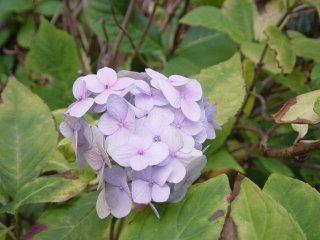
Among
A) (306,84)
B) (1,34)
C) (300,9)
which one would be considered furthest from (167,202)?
(1,34)

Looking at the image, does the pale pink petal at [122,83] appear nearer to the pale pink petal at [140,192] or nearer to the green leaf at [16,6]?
the pale pink petal at [140,192]

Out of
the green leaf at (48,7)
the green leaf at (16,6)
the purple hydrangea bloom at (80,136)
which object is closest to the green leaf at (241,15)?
the purple hydrangea bloom at (80,136)

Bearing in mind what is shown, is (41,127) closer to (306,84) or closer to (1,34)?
(306,84)

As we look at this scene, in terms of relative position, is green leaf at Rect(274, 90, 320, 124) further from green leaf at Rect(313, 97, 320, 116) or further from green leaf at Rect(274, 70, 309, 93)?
green leaf at Rect(274, 70, 309, 93)

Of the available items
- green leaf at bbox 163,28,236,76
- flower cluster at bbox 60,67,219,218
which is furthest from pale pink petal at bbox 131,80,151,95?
green leaf at bbox 163,28,236,76

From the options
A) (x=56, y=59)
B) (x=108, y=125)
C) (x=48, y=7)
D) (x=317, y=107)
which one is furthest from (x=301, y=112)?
(x=48, y=7)

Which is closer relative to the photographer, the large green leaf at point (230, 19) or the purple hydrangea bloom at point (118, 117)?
the purple hydrangea bloom at point (118, 117)
